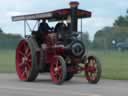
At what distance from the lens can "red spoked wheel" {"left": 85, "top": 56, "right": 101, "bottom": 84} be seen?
62.2 ft

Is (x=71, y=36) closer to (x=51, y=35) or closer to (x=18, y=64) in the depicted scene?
(x=51, y=35)

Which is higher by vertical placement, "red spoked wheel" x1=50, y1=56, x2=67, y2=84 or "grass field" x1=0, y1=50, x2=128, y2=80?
"red spoked wheel" x1=50, y1=56, x2=67, y2=84

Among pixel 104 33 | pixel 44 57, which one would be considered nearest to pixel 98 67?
pixel 44 57

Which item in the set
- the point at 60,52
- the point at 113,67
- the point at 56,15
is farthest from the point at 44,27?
the point at 113,67

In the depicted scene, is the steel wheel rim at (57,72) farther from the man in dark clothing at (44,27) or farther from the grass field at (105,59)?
the grass field at (105,59)

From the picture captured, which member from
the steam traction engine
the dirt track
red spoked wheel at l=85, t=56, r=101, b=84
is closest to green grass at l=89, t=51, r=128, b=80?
red spoked wheel at l=85, t=56, r=101, b=84

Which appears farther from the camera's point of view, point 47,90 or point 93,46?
point 93,46

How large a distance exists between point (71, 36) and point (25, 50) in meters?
2.22

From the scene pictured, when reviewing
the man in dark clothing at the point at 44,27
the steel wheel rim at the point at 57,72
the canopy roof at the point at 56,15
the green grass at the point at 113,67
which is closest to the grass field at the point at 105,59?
the green grass at the point at 113,67

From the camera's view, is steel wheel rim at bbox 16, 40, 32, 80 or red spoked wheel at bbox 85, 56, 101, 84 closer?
red spoked wheel at bbox 85, 56, 101, 84

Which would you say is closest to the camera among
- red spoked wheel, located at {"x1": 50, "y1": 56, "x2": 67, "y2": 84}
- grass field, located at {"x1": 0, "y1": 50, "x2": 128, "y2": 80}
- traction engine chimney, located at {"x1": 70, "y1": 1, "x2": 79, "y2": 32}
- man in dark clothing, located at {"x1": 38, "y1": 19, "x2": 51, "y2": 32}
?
red spoked wheel, located at {"x1": 50, "y1": 56, "x2": 67, "y2": 84}

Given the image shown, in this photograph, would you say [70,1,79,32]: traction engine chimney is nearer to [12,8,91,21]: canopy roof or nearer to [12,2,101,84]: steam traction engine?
[12,2,101,84]: steam traction engine

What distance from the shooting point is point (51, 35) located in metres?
19.8

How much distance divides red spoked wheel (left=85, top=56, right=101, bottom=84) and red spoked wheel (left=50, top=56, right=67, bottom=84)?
1072mm
